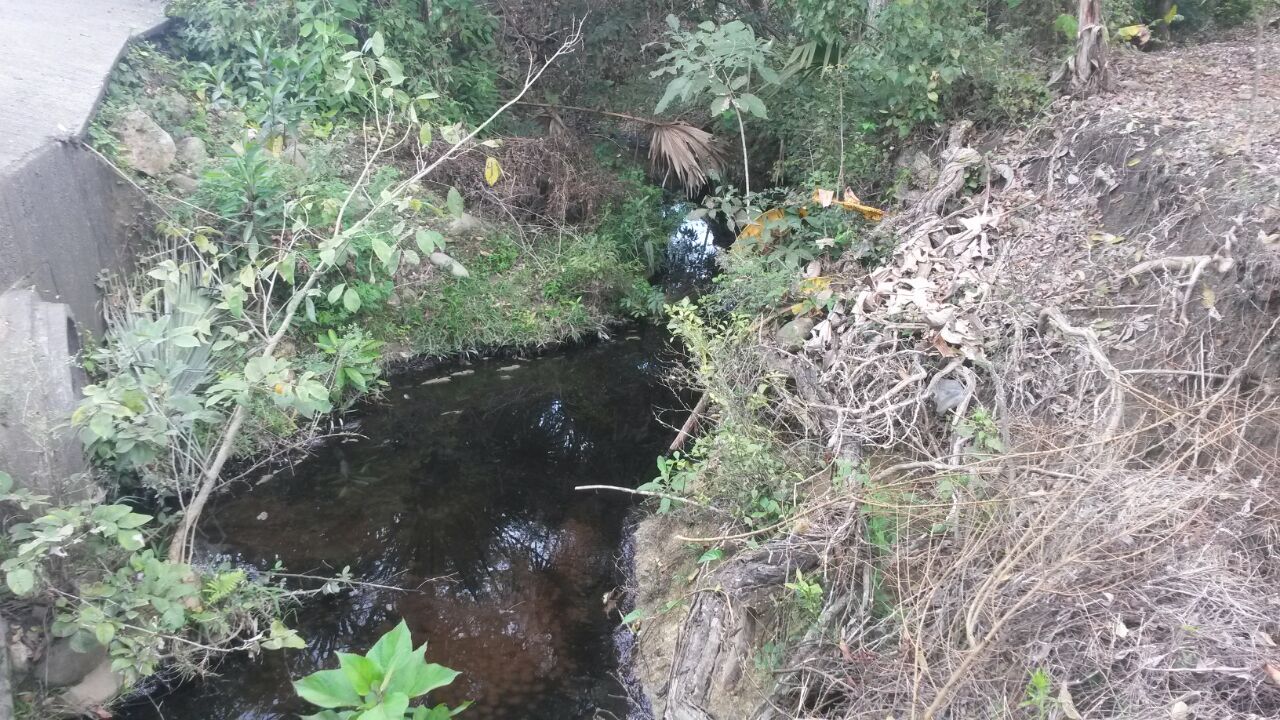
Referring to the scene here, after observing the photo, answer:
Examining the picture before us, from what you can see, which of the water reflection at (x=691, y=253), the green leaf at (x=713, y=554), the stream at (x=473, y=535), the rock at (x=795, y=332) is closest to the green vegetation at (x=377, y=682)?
A: the stream at (x=473, y=535)

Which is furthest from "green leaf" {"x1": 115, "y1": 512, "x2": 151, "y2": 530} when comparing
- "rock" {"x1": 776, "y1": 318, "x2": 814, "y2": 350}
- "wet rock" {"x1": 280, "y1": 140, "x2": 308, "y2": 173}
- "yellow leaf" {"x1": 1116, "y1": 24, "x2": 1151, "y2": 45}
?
"yellow leaf" {"x1": 1116, "y1": 24, "x2": 1151, "y2": 45}

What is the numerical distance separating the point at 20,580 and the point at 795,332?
4.06m

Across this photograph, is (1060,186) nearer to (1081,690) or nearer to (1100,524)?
(1100,524)

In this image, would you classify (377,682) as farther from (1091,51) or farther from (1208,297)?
(1091,51)

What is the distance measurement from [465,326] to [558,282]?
105 centimetres

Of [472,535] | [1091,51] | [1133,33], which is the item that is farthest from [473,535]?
[1133,33]

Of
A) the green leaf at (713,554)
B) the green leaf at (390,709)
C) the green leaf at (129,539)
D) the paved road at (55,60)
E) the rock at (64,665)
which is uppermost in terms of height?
the paved road at (55,60)

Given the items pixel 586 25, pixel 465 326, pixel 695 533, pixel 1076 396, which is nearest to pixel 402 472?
pixel 465 326

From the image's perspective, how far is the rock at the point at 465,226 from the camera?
7246 mm

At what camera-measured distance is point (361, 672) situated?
2506 millimetres

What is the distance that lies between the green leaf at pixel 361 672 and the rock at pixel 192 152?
16.0 feet

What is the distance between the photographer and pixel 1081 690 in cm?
225

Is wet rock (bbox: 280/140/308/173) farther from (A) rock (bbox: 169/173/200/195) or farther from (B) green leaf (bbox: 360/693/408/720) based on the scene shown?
(B) green leaf (bbox: 360/693/408/720)

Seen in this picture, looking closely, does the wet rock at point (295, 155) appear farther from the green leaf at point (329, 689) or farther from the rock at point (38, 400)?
the green leaf at point (329, 689)
